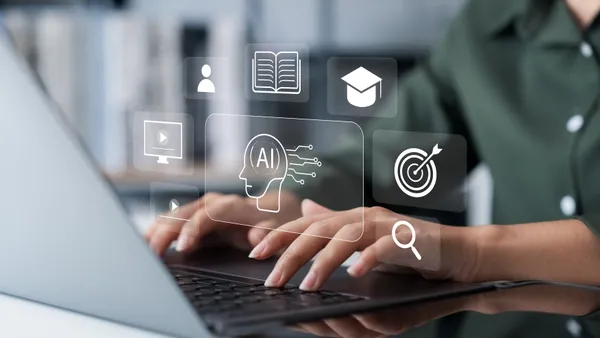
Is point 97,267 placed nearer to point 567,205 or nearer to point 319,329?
point 319,329

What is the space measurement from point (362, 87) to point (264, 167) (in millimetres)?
79

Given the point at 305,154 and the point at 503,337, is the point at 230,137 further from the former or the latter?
the point at 503,337

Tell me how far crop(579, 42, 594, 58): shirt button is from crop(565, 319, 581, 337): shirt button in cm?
→ 15

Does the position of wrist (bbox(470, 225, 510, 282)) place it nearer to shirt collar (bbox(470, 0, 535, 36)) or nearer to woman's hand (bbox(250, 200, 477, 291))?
woman's hand (bbox(250, 200, 477, 291))

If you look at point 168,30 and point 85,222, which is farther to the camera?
point 168,30

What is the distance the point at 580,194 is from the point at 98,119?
1.18ft

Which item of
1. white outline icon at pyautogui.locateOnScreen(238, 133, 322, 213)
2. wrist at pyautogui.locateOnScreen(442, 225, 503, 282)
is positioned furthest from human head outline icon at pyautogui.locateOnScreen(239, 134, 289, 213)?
wrist at pyautogui.locateOnScreen(442, 225, 503, 282)

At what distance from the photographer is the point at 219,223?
49 centimetres

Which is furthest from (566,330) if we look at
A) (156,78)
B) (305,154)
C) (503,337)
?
(156,78)

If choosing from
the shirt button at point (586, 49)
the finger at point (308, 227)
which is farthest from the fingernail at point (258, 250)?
the shirt button at point (586, 49)

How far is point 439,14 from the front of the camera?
443mm

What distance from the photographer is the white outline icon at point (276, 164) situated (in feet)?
1.47

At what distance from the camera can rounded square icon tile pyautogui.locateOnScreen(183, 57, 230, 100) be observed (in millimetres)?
487

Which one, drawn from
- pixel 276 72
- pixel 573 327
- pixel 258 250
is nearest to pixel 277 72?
pixel 276 72
